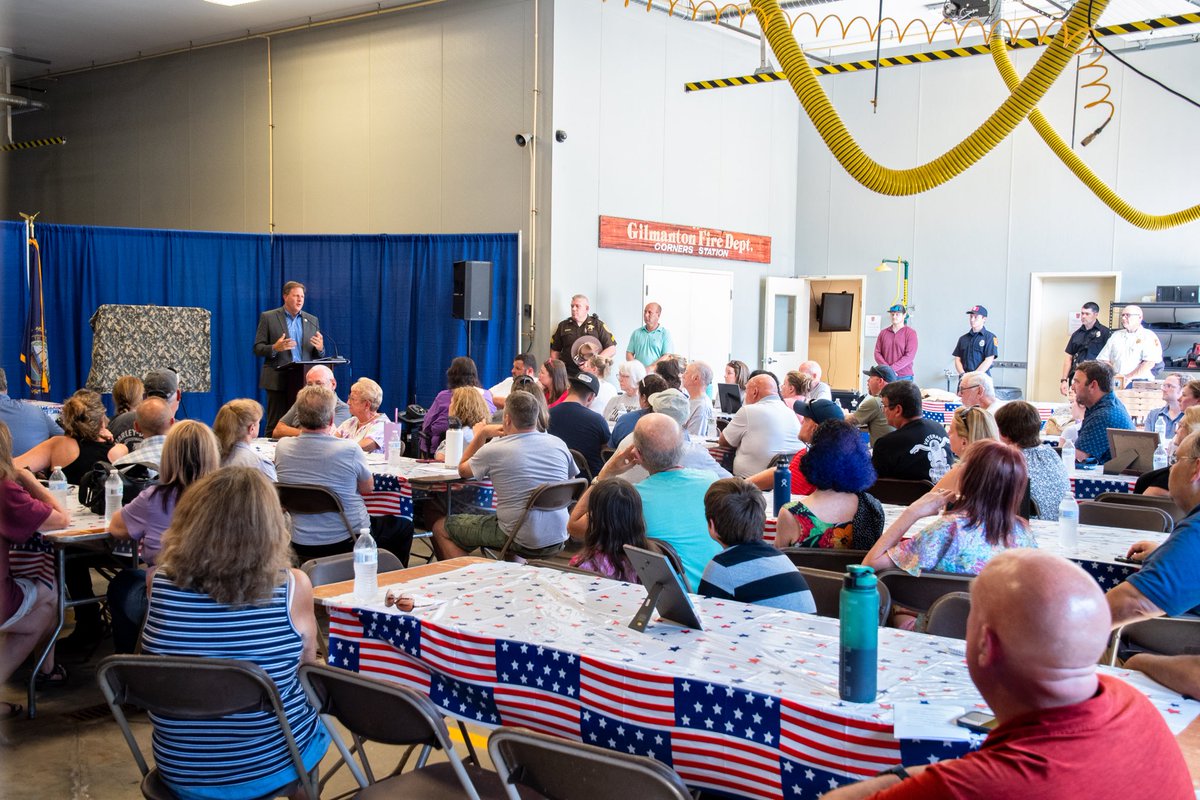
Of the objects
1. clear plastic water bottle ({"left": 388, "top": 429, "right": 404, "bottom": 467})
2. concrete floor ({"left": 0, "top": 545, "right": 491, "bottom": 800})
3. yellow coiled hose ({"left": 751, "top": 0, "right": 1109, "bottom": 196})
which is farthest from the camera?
clear plastic water bottle ({"left": 388, "top": 429, "right": 404, "bottom": 467})

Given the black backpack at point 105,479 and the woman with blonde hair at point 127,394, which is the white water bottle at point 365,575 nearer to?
the black backpack at point 105,479

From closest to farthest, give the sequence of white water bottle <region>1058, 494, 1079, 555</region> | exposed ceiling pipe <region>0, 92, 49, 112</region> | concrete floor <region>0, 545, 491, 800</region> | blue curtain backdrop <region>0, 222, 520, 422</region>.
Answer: concrete floor <region>0, 545, 491, 800</region> < white water bottle <region>1058, 494, 1079, 555</region> < blue curtain backdrop <region>0, 222, 520, 422</region> < exposed ceiling pipe <region>0, 92, 49, 112</region>

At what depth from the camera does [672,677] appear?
7.74 feet

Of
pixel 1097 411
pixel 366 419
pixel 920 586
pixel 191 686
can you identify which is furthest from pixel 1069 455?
pixel 191 686

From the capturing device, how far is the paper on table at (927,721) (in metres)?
2.01

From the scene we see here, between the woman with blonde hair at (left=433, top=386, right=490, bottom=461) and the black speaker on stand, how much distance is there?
396cm

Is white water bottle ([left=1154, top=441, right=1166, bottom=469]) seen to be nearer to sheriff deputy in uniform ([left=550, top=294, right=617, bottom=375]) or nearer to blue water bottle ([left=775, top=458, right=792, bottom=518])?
blue water bottle ([left=775, top=458, right=792, bottom=518])

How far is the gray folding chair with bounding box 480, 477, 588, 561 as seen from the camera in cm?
510

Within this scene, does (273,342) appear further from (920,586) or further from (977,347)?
(977,347)

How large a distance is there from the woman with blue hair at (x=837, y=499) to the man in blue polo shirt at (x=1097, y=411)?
3.01 meters

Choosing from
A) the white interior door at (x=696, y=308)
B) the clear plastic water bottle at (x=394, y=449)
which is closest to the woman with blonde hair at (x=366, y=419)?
the clear plastic water bottle at (x=394, y=449)

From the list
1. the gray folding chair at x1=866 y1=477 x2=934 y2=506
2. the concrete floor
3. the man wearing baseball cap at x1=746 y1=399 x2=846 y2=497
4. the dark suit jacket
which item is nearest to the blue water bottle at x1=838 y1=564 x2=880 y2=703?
the concrete floor

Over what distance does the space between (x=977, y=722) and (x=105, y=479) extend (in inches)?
152

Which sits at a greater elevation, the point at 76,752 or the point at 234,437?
the point at 234,437
